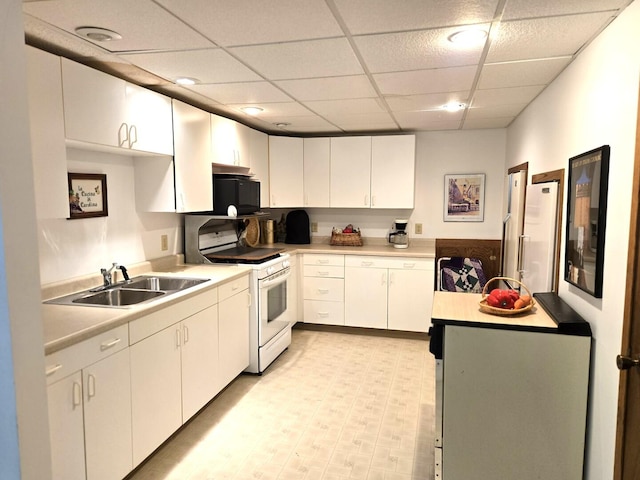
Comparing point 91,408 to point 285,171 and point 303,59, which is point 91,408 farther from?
point 285,171

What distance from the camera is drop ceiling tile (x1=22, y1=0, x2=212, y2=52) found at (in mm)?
1610

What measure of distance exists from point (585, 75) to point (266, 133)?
3301 millimetres

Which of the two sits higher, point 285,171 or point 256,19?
point 256,19

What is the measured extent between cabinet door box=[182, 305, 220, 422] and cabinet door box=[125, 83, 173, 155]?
1.11 m

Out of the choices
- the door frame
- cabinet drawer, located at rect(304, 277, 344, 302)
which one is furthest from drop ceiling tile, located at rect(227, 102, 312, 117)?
the door frame

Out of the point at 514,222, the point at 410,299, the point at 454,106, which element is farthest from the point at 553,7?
the point at 410,299

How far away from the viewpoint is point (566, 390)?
6.15 ft

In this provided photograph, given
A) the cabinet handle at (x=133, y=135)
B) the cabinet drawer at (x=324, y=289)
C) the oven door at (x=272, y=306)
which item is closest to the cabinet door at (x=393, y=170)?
the cabinet drawer at (x=324, y=289)

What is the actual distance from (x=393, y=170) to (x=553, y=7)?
9.69ft

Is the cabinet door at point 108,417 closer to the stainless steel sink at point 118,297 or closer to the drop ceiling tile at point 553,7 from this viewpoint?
the stainless steel sink at point 118,297

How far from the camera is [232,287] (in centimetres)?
318

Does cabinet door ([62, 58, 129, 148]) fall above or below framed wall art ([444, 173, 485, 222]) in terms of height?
above

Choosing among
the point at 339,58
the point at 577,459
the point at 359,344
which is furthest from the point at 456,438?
the point at 359,344

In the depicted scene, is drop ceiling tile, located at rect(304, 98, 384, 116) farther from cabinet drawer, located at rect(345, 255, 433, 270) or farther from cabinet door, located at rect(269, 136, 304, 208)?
cabinet drawer, located at rect(345, 255, 433, 270)
